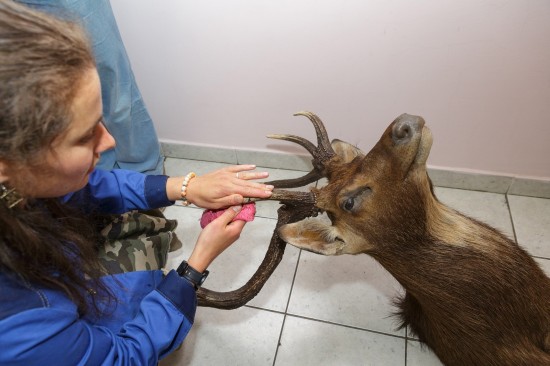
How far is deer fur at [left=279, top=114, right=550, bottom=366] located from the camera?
1.35 meters

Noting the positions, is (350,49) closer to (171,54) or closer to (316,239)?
(171,54)

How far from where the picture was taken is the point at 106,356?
116cm

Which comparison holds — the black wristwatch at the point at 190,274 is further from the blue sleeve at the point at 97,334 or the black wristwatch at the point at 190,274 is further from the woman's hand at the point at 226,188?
the woman's hand at the point at 226,188

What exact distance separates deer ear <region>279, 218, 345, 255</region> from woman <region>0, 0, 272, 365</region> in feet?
0.55

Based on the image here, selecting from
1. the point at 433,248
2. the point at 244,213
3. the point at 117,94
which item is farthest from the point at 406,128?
the point at 117,94

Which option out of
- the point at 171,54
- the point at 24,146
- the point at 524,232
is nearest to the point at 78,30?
the point at 24,146

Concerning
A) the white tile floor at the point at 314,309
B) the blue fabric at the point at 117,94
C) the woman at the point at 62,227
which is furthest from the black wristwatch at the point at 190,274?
the blue fabric at the point at 117,94

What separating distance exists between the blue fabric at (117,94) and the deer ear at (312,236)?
1214 millimetres

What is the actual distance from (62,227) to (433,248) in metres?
1.15

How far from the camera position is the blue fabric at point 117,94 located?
197 centimetres

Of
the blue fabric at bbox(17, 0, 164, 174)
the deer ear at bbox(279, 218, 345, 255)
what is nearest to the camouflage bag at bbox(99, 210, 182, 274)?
the deer ear at bbox(279, 218, 345, 255)

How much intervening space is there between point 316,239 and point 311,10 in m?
1.33

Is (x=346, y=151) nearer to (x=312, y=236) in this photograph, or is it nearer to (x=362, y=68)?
(x=312, y=236)

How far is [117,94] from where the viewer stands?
2242 millimetres
